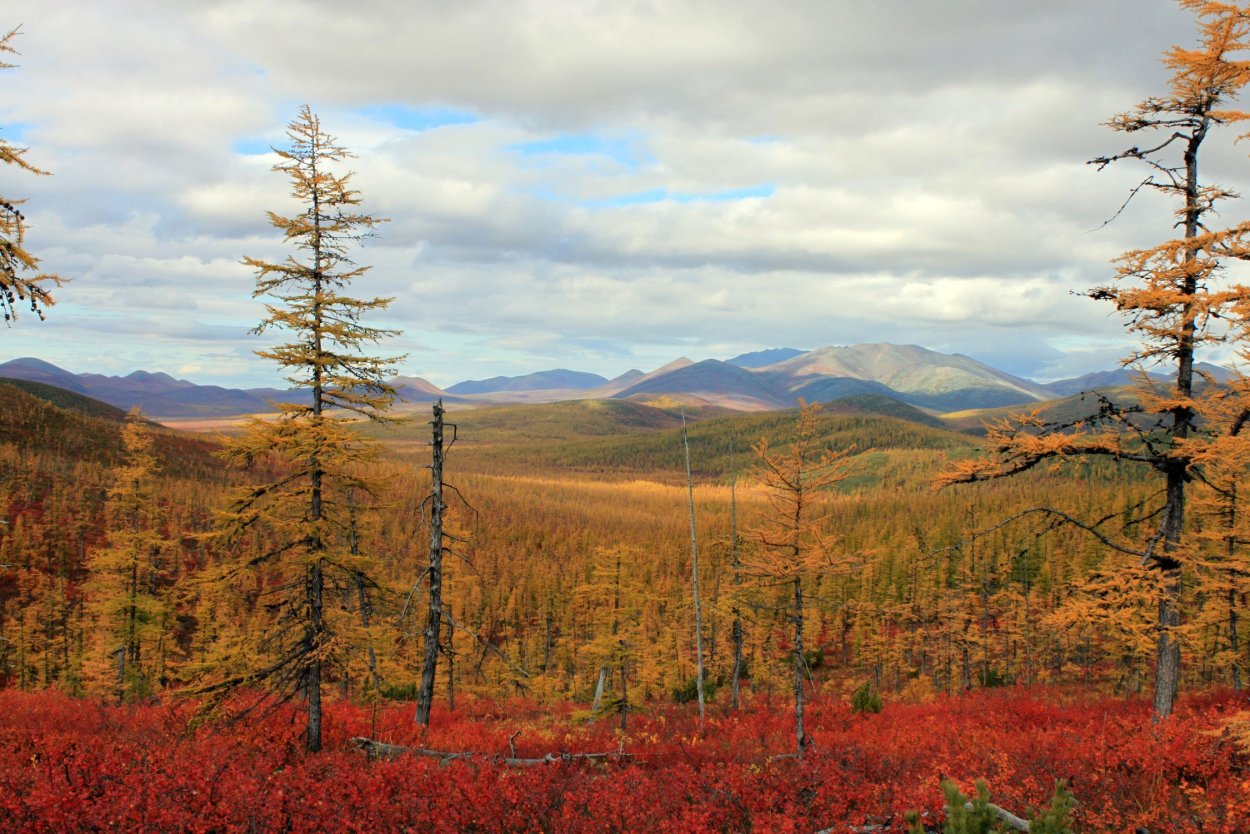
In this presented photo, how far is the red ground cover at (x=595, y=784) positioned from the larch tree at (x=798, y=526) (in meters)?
4.64

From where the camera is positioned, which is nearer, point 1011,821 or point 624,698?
point 1011,821

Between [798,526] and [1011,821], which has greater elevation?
[798,526]

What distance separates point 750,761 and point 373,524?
450 inches

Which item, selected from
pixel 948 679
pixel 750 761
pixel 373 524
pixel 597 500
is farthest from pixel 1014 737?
pixel 597 500

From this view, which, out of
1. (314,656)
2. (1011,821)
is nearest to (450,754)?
(314,656)

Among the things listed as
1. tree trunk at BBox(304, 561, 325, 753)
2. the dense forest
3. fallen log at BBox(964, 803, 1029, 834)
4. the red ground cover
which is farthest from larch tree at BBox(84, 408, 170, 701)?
fallen log at BBox(964, 803, 1029, 834)

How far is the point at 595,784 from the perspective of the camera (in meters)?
9.62

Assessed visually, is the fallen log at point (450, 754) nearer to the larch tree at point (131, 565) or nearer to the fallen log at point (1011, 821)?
the fallen log at point (1011, 821)

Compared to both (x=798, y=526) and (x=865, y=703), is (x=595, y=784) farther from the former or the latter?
(x=865, y=703)

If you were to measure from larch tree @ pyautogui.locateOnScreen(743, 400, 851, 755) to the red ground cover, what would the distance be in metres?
4.64

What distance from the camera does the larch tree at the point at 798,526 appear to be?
17.3 m

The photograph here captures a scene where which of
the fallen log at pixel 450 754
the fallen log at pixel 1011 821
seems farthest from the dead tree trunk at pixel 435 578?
the fallen log at pixel 1011 821

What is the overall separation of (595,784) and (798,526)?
1001 cm

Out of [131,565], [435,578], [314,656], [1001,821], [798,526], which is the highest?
[798,526]
